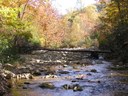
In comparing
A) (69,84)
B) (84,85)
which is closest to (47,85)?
(69,84)

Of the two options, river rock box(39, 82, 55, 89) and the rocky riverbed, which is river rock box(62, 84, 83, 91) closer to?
the rocky riverbed

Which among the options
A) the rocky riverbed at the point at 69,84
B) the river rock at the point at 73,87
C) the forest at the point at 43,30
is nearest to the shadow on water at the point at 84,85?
the rocky riverbed at the point at 69,84

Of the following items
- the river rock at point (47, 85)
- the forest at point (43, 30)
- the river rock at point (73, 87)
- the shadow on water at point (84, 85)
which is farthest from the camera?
the forest at point (43, 30)

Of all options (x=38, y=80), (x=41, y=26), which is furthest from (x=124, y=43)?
(x=41, y=26)

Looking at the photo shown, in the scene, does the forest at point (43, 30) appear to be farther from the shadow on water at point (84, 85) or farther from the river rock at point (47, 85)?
the river rock at point (47, 85)

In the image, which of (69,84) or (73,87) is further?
(69,84)

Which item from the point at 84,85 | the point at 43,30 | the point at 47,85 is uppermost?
the point at 43,30

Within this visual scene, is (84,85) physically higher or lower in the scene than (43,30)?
lower

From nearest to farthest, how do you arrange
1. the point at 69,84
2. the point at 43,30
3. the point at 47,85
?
A: 1. the point at 47,85
2. the point at 69,84
3. the point at 43,30

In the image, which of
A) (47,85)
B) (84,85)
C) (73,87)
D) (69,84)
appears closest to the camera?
(73,87)

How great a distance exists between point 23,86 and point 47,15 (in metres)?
29.6

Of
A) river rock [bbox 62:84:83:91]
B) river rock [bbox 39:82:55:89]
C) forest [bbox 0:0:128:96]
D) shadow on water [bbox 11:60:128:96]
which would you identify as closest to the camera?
shadow on water [bbox 11:60:128:96]

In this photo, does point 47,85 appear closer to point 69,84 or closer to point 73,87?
point 69,84

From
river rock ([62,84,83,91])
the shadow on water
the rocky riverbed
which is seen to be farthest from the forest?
river rock ([62,84,83,91])
